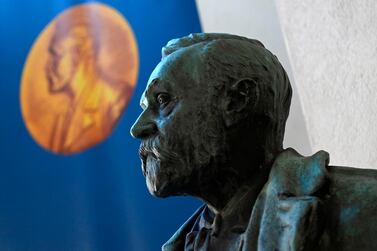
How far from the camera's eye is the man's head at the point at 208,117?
599 mm

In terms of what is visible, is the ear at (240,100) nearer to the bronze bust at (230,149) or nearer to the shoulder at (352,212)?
the bronze bust at (230,149)

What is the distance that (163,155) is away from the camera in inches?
23.7

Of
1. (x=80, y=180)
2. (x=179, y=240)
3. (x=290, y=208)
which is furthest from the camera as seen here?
(x=80, y=180)

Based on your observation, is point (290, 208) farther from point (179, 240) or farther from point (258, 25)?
point (258, 25)

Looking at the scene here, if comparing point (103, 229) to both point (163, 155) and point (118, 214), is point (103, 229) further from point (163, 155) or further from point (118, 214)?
point (163, 155)

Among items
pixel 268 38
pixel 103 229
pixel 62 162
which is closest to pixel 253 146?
pixel 268 38

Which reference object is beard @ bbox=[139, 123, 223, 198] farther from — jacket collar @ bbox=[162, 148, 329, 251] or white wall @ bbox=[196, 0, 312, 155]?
white wall @ bbox=[196, 0, 312, 155]

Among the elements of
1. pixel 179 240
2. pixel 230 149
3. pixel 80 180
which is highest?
pixel 230 149

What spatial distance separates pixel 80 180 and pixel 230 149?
46.1 inches

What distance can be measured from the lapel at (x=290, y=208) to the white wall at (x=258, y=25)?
0.75m

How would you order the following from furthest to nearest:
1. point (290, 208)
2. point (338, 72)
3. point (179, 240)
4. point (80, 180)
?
point (80, 180), point (338, 72), point (179, 240), point (290, 208)

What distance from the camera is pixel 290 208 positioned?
0.53 metres

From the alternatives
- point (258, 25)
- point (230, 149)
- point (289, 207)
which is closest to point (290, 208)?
point (289, 207)

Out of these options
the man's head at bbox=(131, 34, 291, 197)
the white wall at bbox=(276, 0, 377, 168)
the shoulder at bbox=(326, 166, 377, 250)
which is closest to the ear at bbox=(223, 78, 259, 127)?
the man's head at bbox=(131, 34, 291, 197)
